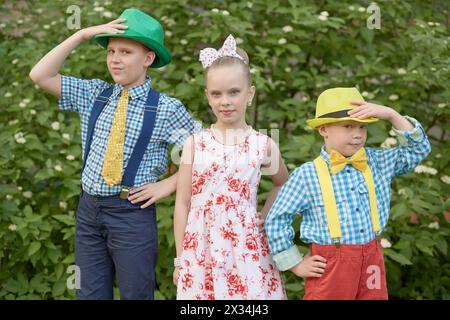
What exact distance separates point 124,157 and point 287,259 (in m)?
0.81

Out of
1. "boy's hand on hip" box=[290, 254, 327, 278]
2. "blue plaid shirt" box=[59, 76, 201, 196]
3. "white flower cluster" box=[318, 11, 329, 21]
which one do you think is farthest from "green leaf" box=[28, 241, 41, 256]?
"white flower cluster" box=[318, 11, 329, 21]

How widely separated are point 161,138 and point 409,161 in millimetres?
1026

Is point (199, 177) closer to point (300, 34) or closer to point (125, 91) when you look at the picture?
point (125, 91)

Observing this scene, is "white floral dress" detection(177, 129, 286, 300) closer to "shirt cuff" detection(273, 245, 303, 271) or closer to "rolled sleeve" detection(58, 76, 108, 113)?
"shirt cuff" detection(273, 245, 303, 271)

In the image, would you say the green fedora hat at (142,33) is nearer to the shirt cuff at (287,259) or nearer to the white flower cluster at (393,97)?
the shirt cuff at (287,259)

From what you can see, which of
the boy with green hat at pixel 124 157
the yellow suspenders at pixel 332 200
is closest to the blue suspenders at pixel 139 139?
the boy with green hat at pixel 124 157

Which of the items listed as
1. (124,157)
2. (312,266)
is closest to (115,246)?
(124,157)

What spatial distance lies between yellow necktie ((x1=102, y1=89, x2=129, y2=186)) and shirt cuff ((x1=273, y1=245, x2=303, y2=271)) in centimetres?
75

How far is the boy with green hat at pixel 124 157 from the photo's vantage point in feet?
10.7

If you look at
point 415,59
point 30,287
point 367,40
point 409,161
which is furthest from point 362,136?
point 30,287

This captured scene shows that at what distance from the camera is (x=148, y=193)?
328 centimetres

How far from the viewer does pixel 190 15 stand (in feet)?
16.0

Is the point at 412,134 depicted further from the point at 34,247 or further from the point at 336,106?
the point at 34,247

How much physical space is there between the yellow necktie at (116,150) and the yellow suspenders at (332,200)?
822mm
